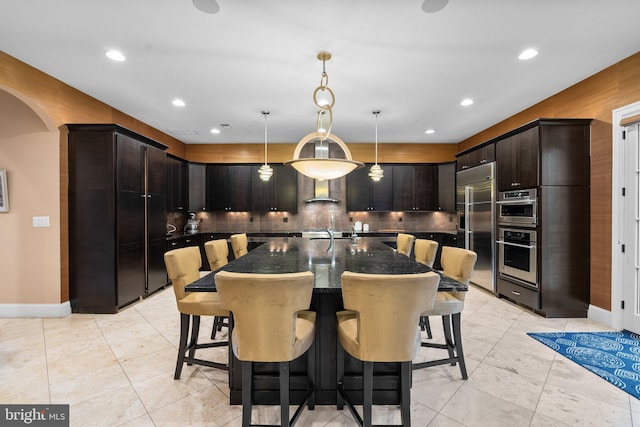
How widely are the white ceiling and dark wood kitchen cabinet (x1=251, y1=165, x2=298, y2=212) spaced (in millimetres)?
2169

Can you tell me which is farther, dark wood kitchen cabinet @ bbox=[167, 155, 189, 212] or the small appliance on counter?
the small appliance on counter

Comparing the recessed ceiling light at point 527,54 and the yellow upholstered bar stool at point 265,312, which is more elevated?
the recessed ceiling light at point 527,54

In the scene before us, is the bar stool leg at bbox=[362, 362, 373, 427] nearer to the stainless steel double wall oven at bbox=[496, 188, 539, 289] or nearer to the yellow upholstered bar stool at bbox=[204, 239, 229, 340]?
the yellow upholstered bar stool at bbox=[204, 239, 229, 340]

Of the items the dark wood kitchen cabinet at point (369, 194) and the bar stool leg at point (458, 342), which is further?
the dark wood kitchen cabinet at point (369, 194)

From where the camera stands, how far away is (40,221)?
3451 mm

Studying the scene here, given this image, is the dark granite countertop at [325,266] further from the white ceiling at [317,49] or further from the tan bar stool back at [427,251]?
the white ceiling at [317,49]

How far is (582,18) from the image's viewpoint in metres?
2.32

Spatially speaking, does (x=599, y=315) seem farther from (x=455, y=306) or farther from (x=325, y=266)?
(x=325, y=266)

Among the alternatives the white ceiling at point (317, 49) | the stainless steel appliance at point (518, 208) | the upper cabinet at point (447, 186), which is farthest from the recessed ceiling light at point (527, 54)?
the upper cabinet at point (447, 186)

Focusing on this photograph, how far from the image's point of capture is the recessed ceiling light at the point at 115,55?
110 inches

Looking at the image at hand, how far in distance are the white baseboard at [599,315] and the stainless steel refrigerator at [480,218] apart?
3.80ft

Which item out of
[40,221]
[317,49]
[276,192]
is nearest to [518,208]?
[317,49]

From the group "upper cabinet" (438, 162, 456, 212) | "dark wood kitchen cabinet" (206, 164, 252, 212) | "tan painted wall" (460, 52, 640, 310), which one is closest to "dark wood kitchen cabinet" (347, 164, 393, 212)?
"upper cabinet" (438, 162, 456, 212)

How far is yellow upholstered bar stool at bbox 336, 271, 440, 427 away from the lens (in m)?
1.33
